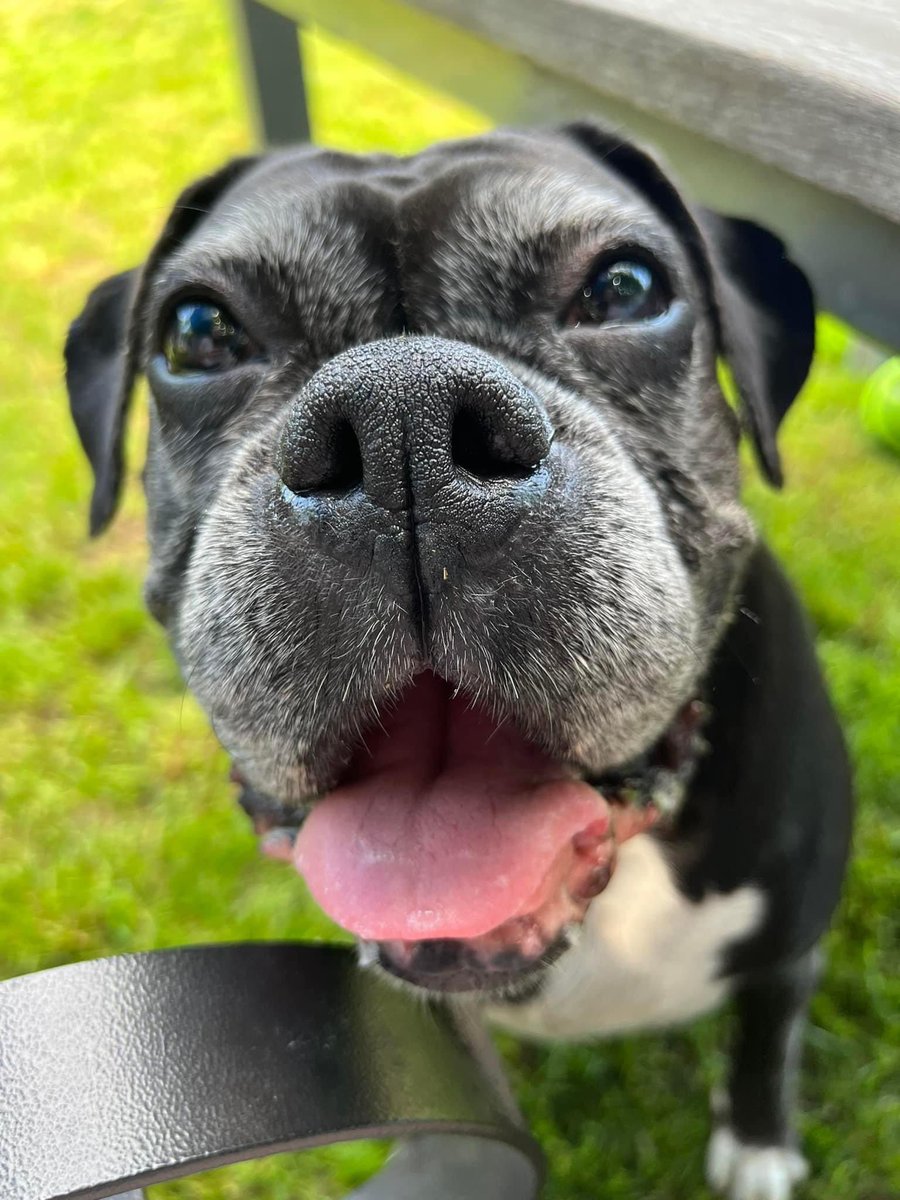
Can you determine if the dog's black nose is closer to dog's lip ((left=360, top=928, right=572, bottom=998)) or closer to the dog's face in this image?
the dog's face

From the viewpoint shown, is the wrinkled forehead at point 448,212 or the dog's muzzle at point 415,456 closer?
the dog's muzzle at point 415,456

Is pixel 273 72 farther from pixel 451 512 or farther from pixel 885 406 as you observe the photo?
pixel 451 512

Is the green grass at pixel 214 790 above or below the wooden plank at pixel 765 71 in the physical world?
below

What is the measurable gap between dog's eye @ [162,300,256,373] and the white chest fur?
94 cm

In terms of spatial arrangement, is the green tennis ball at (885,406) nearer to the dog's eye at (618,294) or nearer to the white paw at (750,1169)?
the dog's eye at (618,294)

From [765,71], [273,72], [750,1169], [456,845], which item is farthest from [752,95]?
[273,72]

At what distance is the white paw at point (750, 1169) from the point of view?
198cm

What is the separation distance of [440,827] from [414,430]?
496 mm

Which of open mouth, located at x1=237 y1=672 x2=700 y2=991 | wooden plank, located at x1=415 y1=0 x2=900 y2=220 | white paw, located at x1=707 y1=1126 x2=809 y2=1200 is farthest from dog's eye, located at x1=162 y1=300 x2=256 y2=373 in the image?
white paw, located at x1=707 y1=1126 x2=809 y2=1200

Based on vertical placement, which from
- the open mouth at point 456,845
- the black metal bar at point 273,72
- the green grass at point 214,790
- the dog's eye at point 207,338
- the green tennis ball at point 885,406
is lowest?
the green grass at point 214,790

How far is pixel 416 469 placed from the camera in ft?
3.41

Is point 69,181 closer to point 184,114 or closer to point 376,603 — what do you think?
point 184,114

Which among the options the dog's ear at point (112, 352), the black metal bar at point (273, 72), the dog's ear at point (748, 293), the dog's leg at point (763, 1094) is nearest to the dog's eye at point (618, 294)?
the dog's ear at point (748, 293)

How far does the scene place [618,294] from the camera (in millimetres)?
1491
